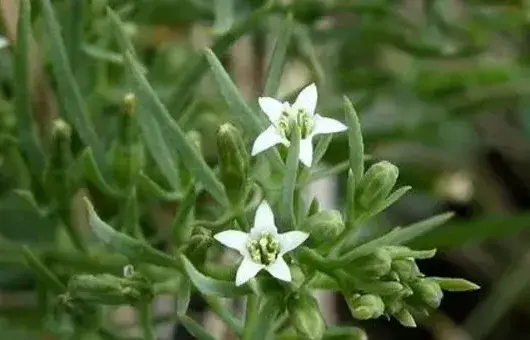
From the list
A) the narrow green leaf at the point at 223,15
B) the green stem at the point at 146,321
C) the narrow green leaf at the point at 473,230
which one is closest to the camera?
the green stem at the point at 146,321

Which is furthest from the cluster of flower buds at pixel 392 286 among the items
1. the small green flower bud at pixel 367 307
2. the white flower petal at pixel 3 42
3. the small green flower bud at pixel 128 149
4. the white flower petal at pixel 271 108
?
the white flower petal at pixel 3 42

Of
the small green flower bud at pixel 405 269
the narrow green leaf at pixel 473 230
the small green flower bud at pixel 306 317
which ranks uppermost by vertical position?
the small green flower bud at pixel 405 269

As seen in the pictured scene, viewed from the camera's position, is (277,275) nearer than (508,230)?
Yes

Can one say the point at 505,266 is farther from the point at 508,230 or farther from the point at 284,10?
the point at 284,10

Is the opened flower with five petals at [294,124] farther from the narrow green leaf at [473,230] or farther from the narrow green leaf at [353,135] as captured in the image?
the narrow green leaf at [473,230]

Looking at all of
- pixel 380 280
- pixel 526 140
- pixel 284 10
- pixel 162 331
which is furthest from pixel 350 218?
pixel 526 140

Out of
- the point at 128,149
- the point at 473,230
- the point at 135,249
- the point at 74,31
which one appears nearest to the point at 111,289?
the point at 135,249
